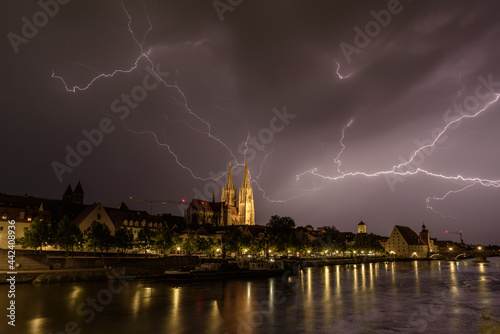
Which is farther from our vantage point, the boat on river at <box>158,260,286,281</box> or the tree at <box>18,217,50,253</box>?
the boat on river at <box>158,260,286,281</box>

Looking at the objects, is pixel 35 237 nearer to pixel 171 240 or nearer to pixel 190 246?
pixel 171 240

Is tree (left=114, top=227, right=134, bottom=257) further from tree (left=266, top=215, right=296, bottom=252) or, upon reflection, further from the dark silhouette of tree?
the dark silhouette of tree

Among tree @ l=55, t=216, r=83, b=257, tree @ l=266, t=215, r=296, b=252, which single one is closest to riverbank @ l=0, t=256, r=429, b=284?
tree @ l=55, t=216, r=83, b=257

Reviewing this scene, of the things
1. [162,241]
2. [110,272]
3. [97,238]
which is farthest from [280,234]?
[110,272]

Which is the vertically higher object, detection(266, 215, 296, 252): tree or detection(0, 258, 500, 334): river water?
detection(266, 215, 296, 252): tree

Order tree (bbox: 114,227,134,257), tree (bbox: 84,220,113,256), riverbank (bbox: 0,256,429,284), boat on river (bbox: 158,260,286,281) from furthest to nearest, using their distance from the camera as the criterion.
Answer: tree (bbox: 114,227,134,257), tree (bbox: 84,220,113,256), boat on river (bbox: 158,260,286,281), riverbank (bbox: 0,256,429,284)

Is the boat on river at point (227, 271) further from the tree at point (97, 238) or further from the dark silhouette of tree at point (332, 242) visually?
the dark silhouette of tree at point (332, 242)

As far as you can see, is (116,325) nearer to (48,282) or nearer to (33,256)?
(48,282)

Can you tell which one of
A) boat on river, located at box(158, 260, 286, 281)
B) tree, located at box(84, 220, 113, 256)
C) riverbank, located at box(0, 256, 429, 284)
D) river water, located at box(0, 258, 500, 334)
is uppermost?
tree, located at box(84, 220, 113, 256)
